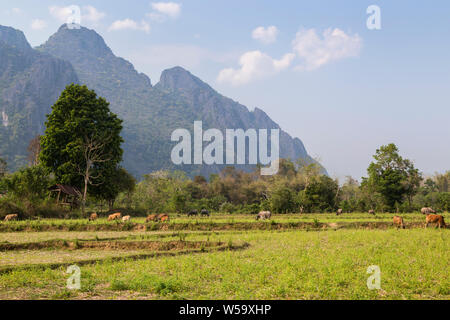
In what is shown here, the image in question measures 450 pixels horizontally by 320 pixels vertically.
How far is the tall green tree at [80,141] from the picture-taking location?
34.3 m

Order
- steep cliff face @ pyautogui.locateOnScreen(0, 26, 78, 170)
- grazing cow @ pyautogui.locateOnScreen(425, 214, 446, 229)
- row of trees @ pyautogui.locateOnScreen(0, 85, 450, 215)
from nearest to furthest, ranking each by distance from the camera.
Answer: grazing cow @ pyautogui.locateOnScreen(425, 214, 446, 229) → row of trees @ pyautogui.locateOnScreen(0, 85, 450, 215) → steep cliff face @ pyautogui.locateOnScreen(0, 26, 78, 170)

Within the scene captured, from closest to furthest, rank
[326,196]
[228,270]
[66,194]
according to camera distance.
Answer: [228,270], [66,194], [326,196]

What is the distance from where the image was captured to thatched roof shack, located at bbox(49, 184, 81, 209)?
111 feet

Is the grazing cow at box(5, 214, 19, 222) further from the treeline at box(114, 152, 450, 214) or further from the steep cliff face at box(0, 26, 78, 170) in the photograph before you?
the steep cliff face at box(0, 26, 78, 170)

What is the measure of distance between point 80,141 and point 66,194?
557 centimetres

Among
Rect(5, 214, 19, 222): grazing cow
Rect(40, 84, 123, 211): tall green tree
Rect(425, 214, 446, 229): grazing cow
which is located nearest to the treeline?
Rect(40, 84, 123, 211): tall green tree

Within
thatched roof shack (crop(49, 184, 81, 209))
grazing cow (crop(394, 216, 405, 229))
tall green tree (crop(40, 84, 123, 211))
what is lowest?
grazing cow (crop(394, 216, 405, 229))

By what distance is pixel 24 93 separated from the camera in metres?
138

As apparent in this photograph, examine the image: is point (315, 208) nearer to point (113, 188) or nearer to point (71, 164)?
point (113, 188)

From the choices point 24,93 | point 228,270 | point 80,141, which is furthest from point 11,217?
point 24,93

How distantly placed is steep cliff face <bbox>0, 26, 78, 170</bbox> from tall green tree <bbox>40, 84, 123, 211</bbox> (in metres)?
70.4

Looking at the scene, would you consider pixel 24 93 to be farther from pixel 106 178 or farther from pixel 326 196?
pixel 326 196

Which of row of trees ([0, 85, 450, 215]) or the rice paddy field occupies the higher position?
row of trees ([0, 85, 450, 215])
